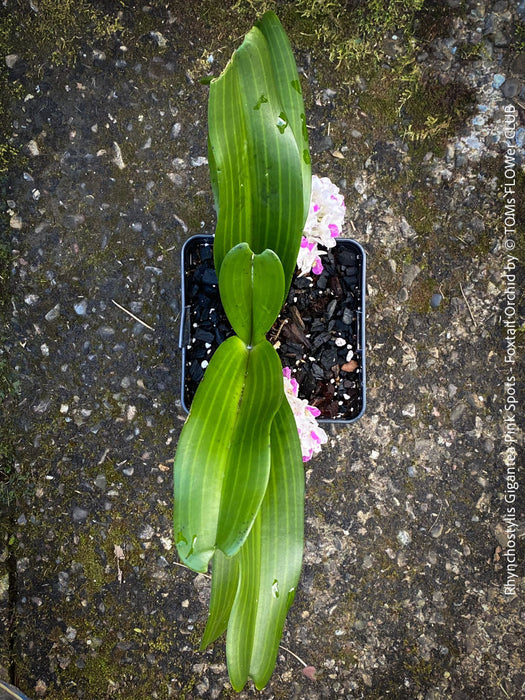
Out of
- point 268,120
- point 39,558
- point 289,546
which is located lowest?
point 39,558

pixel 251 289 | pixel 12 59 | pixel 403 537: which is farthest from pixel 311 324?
pixel 12 59

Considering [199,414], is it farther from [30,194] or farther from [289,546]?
[30,194]

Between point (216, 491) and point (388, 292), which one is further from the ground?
point (388, 292)

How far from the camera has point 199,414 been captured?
76 centimetres

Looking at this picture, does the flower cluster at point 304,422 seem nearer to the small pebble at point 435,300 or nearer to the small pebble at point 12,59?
the small pebble at point 435,300

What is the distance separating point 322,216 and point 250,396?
34cm

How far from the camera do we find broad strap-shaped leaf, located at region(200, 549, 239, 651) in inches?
30.4

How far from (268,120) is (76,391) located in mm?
939

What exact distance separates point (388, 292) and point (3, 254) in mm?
1017

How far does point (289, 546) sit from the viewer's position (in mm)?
799

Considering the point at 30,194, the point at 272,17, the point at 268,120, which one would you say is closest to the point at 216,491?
the point at 268,120

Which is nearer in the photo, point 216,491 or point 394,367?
point 216,491

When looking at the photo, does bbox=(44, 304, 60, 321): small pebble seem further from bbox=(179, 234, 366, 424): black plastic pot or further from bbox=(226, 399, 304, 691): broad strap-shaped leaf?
bbox=(226, 399, 304, 691): broad strap-shaped leaf

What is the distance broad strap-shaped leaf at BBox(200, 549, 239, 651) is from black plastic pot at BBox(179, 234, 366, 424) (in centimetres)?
44
